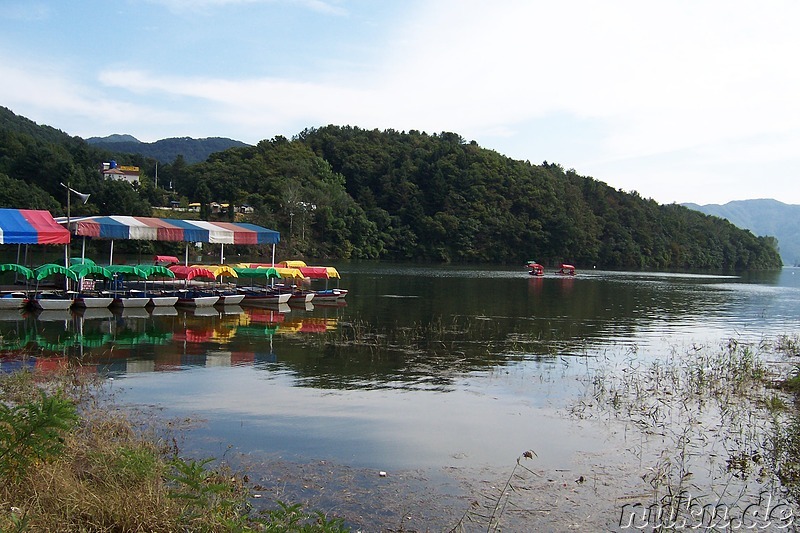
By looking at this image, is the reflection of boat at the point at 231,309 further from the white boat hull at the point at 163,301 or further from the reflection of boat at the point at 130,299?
the reflection of boat at the point at 130,299

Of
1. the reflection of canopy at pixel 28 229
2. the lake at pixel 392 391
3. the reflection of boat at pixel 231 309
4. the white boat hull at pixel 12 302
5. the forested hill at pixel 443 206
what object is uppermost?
the forested hill at pixel 443 206

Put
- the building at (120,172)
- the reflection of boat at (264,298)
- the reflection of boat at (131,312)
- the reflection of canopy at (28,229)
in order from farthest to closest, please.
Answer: the building at (120,172)
the reflection of boat at (264,298)
the reflection of boat at (131,312)
the reflection of canopy at (28,229)

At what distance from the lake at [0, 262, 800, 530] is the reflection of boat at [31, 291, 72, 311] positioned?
904mm

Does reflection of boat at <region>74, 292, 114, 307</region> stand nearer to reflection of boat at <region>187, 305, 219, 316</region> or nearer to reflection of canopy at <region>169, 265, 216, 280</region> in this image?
reflection of boat at <region>187, 305, 219, 316</region>

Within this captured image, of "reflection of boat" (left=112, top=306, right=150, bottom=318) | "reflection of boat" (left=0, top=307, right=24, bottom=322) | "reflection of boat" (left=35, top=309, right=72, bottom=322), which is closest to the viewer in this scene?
"reflection of boat" (left=0, top=307, right=24, bottom=322)

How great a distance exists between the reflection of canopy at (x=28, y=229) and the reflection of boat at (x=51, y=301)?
7.73 feet

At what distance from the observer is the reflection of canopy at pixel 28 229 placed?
28391 millimetres

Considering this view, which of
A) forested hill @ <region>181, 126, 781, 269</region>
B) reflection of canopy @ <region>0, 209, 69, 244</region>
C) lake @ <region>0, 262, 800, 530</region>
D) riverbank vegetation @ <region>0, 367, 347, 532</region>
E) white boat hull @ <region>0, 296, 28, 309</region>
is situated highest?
forested hill @ <region>181, 126, 781, 269</region>

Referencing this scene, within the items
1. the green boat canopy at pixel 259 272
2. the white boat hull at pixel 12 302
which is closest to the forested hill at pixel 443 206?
the green boat canopy at pixel 259 272

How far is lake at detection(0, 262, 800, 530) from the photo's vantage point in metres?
10.2

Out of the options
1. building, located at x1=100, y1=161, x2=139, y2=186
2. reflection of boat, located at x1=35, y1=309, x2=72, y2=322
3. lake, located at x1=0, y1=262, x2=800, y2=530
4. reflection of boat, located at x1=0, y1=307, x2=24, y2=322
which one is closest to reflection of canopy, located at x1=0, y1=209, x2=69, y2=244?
reflection of boat, located at x1=0, y1=307, x2=24, y2=322

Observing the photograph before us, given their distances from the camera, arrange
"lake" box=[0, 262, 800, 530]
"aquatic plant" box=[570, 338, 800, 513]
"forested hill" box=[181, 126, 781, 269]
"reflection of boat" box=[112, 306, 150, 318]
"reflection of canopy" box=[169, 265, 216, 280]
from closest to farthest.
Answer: "lake" box=[0, 262, 800, 530], "aquatic plant" box=[570, 338, 800, 513], "reflection of boat" box=[112, 306, 150, 318], "reflection of canopy" box=[169, 265, 216, 280], "forested hill" box=[181, 126, 781, 269]

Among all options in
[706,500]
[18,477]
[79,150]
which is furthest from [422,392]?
[79,150]

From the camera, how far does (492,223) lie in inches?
4786
